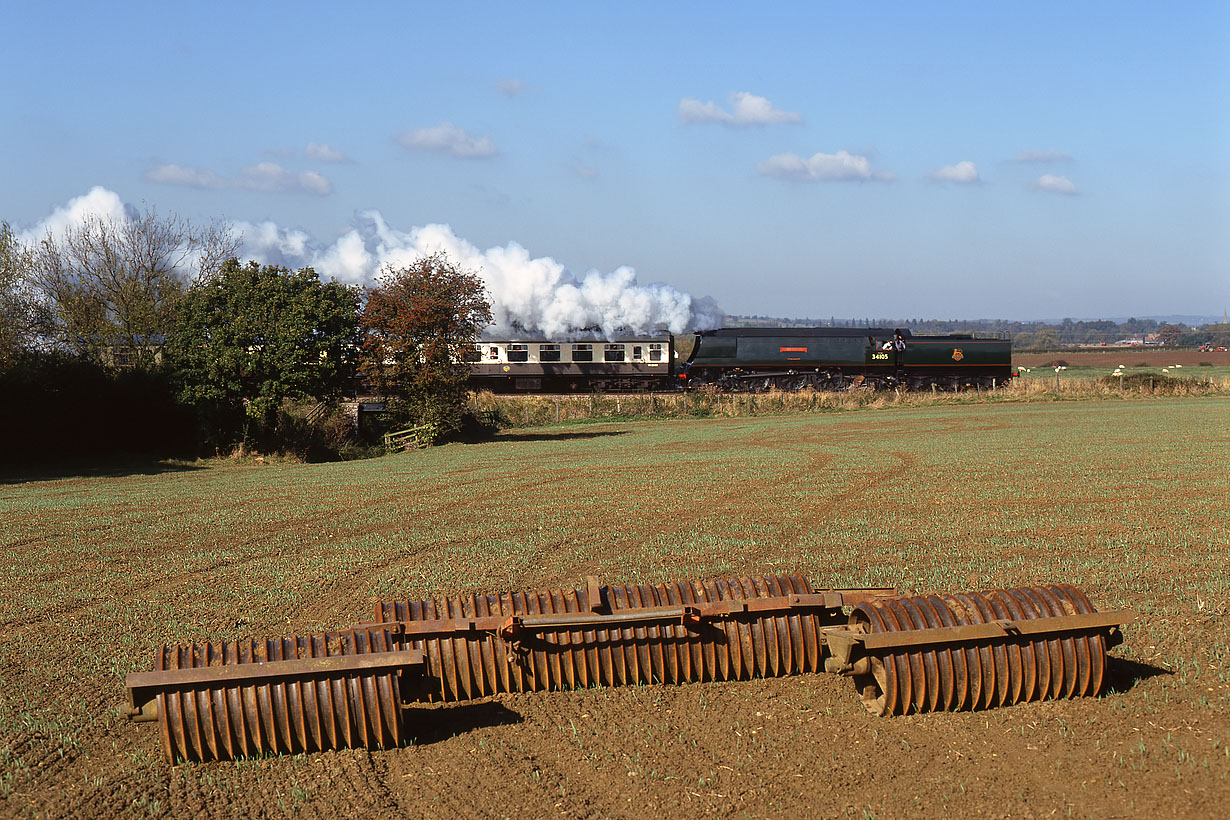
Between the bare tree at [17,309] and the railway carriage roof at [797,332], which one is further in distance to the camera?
the railway carriage roof at [797,332]

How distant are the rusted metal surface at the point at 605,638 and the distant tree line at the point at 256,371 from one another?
24.5m

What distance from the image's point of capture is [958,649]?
22.9 ft

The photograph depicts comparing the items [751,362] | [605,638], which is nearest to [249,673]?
[605,638]

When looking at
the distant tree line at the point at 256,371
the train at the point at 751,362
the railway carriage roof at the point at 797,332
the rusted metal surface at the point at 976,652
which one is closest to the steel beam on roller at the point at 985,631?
the rusted metal surface at the point at 976,652

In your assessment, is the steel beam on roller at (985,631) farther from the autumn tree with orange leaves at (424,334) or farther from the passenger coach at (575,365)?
the passenger coach at (575,365)

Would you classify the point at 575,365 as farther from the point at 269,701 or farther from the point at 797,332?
the point at 269,701

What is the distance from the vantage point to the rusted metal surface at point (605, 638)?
7516mm

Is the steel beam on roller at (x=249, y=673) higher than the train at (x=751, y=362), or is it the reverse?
the train at (x=751, y=362)

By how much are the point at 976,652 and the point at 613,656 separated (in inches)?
97.0

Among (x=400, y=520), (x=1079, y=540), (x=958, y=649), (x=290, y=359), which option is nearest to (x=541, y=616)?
(x=958, y=649)

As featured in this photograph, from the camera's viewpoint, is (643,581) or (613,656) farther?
(643,581)

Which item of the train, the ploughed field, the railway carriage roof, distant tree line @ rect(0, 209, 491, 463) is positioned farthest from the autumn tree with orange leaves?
the railway carriage roof

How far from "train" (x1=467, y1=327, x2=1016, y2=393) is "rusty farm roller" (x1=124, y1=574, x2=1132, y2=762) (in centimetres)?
4410

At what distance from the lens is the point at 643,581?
1083cm
